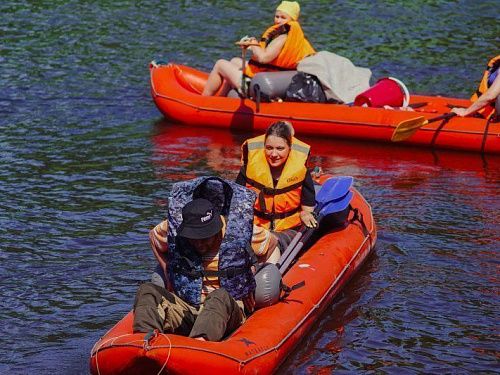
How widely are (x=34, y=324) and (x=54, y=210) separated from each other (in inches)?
91.5

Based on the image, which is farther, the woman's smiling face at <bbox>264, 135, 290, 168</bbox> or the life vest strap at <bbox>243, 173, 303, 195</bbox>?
the life vest strap at <bbox>243, 173, 303, 195</bbox>

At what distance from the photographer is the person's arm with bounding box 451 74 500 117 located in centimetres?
1042

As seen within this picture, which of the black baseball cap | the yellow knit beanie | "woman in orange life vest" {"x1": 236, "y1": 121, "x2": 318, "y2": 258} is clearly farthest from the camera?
the yellow knit beanie

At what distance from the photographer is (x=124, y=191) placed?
9.70 meters

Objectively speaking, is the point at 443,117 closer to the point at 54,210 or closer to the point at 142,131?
the point at 142,131

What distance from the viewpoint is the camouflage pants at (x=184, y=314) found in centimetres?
567

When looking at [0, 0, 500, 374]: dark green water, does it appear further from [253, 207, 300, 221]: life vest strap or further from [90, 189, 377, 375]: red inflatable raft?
[253, 207, 300, 221]: life vest strap

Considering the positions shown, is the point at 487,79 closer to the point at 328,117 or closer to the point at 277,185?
the point at 328,117

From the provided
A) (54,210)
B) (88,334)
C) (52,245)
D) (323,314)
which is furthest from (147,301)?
(54,210)

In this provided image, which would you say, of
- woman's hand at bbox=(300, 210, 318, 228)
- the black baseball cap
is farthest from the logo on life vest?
woman's hand at bbox=(300, 210, 318, 228)

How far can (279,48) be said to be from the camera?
11.3 meters

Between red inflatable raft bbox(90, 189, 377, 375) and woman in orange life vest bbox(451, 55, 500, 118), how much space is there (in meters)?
3.48

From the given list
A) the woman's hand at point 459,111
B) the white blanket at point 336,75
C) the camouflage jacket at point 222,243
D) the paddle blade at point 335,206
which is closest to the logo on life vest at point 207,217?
the camouflage jacket at point 222,243

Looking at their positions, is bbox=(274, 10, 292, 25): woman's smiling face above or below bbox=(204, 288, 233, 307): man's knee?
above
